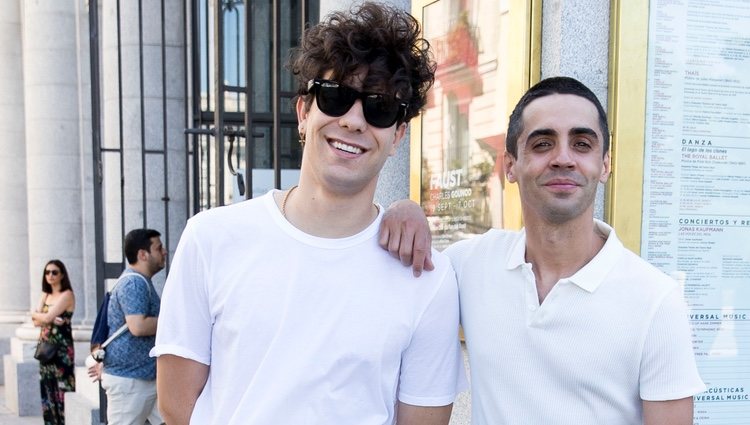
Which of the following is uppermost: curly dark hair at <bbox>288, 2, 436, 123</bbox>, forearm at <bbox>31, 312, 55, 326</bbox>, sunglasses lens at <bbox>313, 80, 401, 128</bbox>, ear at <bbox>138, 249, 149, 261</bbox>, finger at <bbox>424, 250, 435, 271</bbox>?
curly dark hair at <bbox>288, 2, 436, 123</bbox>

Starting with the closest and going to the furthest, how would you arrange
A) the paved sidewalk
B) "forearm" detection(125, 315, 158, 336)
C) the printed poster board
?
the printed poster board < "forearm" detection(125, 315, 158, 336) < the paved sidewalk

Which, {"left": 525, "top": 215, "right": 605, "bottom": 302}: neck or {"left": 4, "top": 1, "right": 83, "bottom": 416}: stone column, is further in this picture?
{"left": 4, "top": 1, "right": 83, "bottom": 416}: stone column

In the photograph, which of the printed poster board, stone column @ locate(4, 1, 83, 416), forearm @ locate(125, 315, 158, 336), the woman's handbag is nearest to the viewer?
the printed poster board

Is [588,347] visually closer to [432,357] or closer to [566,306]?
[566,306]

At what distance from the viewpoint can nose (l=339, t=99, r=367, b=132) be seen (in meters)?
2.14

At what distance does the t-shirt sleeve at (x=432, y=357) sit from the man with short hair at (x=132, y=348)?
154 inches

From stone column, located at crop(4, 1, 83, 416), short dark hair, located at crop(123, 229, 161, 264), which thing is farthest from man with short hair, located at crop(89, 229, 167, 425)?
stone column, located at crop(4, 1, 83, 416)

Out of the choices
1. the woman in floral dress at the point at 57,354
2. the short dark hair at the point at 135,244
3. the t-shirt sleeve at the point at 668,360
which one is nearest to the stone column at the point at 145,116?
the woman in floral dress at the point at 57,354

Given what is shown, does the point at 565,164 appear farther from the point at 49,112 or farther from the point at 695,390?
the point at 49,112

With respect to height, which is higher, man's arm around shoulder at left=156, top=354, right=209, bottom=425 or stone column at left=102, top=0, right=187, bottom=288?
stone column at left=102, top=0, right=187, bottom=288

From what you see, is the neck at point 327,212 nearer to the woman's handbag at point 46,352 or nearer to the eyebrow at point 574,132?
the eyebrow at point 574,132

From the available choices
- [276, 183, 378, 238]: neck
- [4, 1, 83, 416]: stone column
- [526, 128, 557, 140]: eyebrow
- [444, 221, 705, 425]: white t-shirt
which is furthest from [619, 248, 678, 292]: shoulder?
[4, 1, 83, 416]: stone column

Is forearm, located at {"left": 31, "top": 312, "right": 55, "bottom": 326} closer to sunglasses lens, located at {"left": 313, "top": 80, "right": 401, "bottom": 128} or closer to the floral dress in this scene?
the floral dress

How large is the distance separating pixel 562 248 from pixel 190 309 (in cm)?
106
